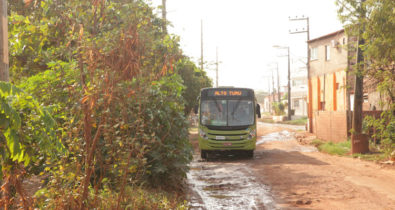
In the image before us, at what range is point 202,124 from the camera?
54.7 feet

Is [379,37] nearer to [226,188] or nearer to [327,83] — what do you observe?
[226,188]

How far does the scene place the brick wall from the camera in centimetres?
2065

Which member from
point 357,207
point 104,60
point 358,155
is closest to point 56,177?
point 104,60

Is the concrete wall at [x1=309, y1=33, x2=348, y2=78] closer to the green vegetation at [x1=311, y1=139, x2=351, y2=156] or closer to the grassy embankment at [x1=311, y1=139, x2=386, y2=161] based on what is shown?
the green vegetation at [x1=311, y1=139, x2=351, y2=156]

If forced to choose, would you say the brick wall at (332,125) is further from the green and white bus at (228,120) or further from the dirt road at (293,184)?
the green and white bus at (228,120)

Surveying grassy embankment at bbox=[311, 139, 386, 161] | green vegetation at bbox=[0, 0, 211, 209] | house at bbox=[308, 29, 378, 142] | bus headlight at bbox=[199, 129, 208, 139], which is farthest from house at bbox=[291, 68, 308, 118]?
green vegetation at bbox=[0, 0, 211, 209]

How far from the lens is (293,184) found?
10484 millimetres

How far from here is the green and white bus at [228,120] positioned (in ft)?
53.8

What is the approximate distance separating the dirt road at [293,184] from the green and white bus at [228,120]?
0.88 meters

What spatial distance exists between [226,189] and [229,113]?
6.59m

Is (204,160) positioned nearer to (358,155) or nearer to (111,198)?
(358,155)

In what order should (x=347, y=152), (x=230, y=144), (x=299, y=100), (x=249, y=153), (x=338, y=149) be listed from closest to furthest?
(x=230, y=144), (x=347, y=152), (x=249, y=153), (x=338, y=149), (x=299, y=100)

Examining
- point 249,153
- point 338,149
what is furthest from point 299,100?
point 249,153

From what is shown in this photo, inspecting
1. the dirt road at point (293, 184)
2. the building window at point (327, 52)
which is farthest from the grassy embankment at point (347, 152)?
the building window at point (327, 52)
